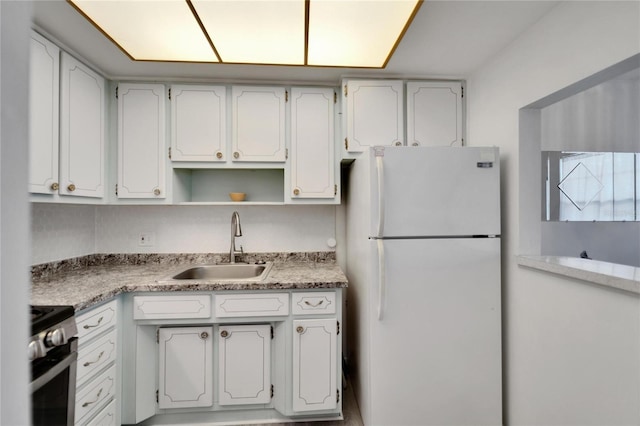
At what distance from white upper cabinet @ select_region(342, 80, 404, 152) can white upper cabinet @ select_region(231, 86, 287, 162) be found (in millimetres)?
467

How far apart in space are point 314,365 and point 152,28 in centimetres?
201

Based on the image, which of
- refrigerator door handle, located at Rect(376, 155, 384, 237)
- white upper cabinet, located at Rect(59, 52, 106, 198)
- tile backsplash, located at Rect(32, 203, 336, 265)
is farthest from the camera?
tile backsplash, located at Rect(32, 203, 336, 265)

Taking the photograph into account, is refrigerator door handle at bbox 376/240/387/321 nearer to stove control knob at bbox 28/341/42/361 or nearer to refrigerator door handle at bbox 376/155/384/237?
refrigerator door handle at bbox 376/155/384/237

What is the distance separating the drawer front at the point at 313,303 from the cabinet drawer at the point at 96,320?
97 cm

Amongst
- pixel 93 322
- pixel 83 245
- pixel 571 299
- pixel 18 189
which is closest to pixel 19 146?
pixel 18 189

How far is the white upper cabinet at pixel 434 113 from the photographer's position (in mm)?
2051

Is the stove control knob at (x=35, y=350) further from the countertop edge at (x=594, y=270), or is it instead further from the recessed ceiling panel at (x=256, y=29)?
the countertop edge at (x=594, y=270)

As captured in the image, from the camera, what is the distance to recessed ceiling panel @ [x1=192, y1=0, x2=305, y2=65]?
1306mm

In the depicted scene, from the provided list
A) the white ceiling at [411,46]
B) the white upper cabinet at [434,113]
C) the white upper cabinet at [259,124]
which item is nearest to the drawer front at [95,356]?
the white upper cabinet at [259,124]

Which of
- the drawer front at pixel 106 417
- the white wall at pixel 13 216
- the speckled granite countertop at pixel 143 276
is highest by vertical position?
the white wall at pixel 13 216

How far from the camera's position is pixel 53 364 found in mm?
1023

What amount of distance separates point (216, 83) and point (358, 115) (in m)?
1.02

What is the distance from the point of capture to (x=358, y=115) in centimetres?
202

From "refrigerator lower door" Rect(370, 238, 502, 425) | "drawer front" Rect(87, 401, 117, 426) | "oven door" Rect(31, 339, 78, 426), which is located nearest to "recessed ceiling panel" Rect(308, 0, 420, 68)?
"refrigerator lower door" Rect(370, 238, 502, 425)
